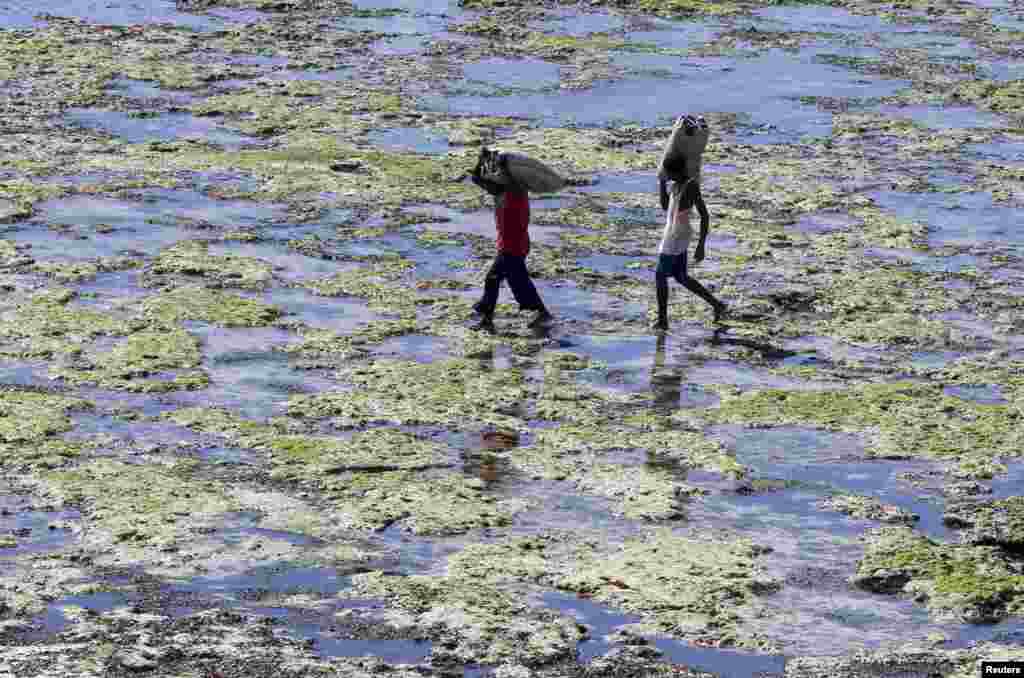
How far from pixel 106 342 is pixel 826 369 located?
5708 millimetres

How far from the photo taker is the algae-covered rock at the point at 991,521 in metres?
10.1

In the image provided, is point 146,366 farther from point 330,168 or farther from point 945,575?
point 330,168

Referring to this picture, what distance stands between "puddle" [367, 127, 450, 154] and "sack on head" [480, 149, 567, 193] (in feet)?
20.5

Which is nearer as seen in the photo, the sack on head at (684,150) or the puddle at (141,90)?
the sack on head at (684,150)

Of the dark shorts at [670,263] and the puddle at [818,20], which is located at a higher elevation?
the puddle at [818,20]

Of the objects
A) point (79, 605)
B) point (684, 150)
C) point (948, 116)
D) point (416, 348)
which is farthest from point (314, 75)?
point (79, 605)

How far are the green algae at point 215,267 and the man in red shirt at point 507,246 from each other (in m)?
2.27

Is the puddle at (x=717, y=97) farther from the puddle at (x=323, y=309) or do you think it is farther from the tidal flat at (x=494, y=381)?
the puddle at (x=323, y=309)

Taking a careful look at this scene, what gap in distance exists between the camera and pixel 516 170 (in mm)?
14203

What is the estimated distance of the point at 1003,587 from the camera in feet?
31.1

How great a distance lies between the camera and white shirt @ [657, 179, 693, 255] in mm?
14023

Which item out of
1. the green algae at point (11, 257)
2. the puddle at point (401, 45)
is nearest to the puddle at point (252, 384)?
the green algae at point (11, 257)

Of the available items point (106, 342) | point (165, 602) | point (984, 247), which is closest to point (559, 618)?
point (165, 602)

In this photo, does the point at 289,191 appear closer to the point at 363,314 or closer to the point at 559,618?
the point at 363,314
